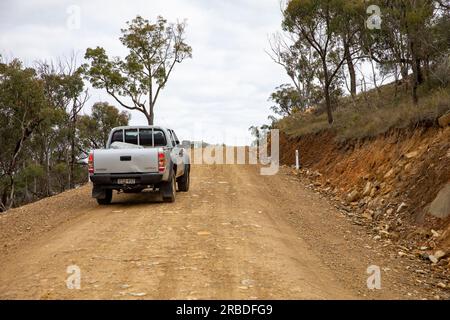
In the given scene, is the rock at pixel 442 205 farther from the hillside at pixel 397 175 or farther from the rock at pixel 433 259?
the rock at pixel 433 259

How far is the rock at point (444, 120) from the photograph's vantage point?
38.4 ft

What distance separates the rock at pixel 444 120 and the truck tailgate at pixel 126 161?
278 inches

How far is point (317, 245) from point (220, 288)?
359cm

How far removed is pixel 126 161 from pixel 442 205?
697 cm

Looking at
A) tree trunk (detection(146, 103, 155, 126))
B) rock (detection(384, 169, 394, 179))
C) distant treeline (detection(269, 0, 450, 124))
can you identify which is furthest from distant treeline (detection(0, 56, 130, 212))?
rock (detection(384, 169, 394, 179))

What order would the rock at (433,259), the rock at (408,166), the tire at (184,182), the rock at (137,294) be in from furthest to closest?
the tire at (184,182) → the rock at (408,166) → the rock at (433,259) → the rock at (137,294)

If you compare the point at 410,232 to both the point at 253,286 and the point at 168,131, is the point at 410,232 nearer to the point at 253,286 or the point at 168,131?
the point at 253,286

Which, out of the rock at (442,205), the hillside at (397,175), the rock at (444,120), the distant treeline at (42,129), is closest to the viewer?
the rock at (442,205)

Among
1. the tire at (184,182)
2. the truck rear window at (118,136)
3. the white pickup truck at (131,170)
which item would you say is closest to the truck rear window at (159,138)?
the truck rear window at (118,136)

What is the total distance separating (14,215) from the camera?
12531 millimetres

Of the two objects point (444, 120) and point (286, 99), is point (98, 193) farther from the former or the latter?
point (286, 99)

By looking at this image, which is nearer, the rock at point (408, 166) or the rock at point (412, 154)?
the rock at point (408, 166)

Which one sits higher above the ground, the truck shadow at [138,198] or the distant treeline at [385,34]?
the distant treeline at [385,34]

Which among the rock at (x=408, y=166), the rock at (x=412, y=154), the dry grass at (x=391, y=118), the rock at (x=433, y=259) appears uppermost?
the dry grass at (x=391, y=118)
